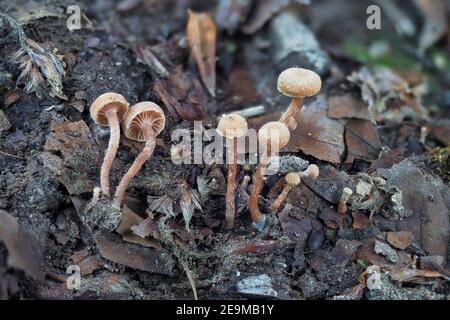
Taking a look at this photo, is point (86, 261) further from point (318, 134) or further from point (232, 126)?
point (318, 134)

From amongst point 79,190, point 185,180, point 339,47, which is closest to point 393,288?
point 185,180

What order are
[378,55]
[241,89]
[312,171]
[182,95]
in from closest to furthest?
[312,171] < [182,95] < [241,89] < [378,55]

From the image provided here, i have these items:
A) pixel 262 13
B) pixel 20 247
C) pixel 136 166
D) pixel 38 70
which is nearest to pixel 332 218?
pixel 136 166

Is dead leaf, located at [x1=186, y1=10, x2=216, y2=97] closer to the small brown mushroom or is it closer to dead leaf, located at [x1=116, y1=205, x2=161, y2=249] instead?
the small brown mushroom

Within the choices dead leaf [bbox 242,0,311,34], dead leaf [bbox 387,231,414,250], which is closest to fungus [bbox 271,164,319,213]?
dead leaf [bbox 387,231,414,250]

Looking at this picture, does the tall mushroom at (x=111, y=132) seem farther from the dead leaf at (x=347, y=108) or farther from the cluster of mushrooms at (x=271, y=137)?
the dead leaf at (x=347, y=108)

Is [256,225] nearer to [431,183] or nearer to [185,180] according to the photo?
[185,180]
